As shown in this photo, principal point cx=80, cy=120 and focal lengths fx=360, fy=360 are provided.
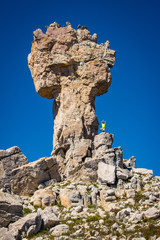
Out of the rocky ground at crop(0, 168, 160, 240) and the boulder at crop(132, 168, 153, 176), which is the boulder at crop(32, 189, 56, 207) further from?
the boulder at crop(132, 168, 153, 176)

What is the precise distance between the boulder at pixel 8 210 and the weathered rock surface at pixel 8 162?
5.85 meters

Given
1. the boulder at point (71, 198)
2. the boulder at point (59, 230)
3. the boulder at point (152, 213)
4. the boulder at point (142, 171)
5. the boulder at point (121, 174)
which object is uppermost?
the boulder at point (142, 171)

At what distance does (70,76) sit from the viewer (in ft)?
129

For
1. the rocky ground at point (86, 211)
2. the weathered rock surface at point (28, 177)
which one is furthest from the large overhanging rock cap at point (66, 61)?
the rocky ground at point (86, 211)

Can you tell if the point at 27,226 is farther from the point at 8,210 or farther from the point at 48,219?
the point at 8,210

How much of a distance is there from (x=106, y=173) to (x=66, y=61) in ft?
45.9

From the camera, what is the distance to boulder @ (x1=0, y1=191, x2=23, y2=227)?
2339 centimetres

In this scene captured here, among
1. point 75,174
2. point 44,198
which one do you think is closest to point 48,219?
point 44,198

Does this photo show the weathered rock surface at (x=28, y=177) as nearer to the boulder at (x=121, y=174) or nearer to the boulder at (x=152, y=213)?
the boulder at (x=121, y=174)

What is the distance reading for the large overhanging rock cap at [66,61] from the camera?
3903 cm

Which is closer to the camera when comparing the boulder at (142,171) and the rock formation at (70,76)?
the boulder at (142,171)

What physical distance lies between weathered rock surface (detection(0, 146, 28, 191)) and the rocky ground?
8.17 ft

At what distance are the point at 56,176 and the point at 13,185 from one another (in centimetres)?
408

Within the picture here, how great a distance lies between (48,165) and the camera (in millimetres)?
32750
